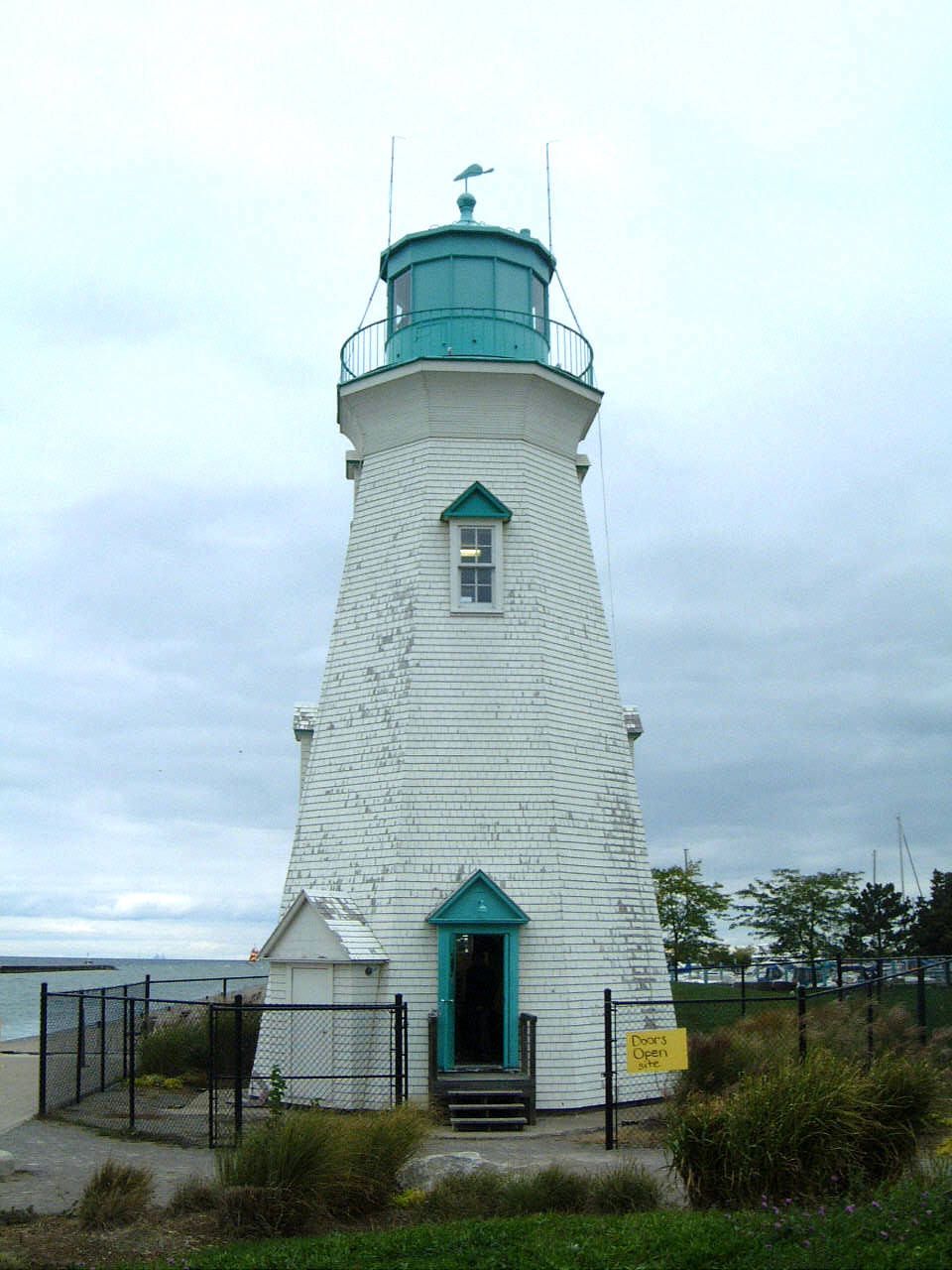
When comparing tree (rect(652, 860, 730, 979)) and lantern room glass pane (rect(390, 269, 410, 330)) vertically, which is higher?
lantern room glass pane (rect(390, 269, 410, 330))

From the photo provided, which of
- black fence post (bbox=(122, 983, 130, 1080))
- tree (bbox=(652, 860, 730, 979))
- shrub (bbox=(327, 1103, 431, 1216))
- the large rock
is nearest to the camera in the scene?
shrub (bbox=(327, 1103, 431, 1216))

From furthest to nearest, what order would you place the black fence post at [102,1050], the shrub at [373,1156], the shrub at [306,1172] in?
the black fence post at [102,1050], the shrub at [373,1156], the shrub at [306,1172]

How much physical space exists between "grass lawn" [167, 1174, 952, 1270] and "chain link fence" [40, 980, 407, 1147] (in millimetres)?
4340

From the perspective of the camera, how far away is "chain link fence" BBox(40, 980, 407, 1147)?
14.2 m

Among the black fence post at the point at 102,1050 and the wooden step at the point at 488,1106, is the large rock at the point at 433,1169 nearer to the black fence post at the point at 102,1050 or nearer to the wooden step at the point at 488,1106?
the wooden step at the point at 488,1106

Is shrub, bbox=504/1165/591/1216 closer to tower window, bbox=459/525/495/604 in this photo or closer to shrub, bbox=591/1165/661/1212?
shrub, bbox=591/1165/661/1212

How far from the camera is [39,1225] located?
9.73m

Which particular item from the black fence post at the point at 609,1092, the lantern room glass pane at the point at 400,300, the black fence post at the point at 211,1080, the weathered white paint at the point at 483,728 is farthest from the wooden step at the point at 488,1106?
the lantern room glass pane at the point at 400,300

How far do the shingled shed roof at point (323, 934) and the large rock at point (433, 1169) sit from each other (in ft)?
15.2

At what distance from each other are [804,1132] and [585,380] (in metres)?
12.3

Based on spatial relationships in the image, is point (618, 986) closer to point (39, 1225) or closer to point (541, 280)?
point (39, 1225)

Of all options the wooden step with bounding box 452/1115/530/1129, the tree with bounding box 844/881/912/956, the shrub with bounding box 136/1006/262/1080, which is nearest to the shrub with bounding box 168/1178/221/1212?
the wooden step with bounding box 452/1115/530/1129

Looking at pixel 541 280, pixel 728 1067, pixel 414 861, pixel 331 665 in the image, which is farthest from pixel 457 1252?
pixel 541 280

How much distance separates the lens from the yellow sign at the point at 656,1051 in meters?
13.2
